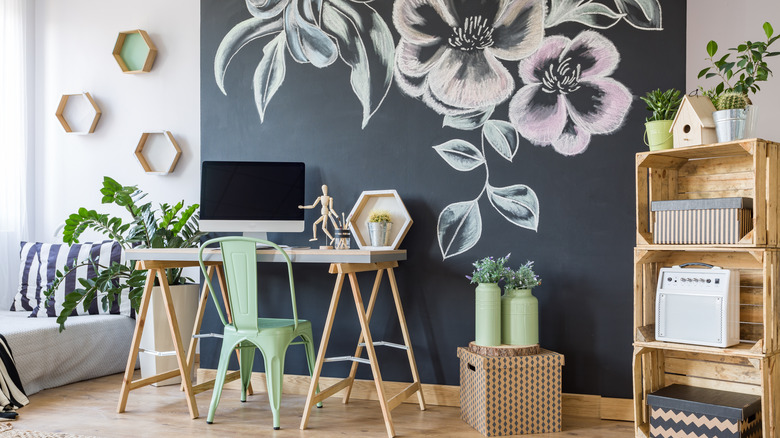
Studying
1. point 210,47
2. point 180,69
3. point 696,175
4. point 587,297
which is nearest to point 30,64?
point 180,69

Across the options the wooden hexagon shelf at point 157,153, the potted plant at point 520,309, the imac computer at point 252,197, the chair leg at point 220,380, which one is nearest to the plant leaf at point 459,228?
the potted plant at point 520,309

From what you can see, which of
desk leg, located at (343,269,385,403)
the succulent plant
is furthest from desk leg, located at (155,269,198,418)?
the succulent plant

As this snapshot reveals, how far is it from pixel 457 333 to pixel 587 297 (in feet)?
2.21

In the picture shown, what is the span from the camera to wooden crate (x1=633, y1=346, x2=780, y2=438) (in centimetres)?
244

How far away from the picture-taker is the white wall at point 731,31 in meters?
3.10

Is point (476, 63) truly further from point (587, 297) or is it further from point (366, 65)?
point (587, 297)

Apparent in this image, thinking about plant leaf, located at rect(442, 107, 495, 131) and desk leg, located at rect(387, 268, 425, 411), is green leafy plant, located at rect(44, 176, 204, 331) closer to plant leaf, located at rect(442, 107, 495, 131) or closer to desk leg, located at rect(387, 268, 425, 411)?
desk leg, located at rect(387, 268, 425, 411)

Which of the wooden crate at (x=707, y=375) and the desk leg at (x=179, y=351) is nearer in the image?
the wooden crate at (x=707, y=375)

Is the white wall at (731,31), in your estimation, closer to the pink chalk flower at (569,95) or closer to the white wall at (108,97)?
the pink chalk flower at (569,95)

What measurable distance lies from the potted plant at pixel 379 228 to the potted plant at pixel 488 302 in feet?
1.74

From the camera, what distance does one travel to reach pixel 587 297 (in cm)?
318

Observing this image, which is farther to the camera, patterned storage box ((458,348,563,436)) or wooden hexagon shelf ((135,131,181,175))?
wooden hexagon shelf ((135,131,181,175))

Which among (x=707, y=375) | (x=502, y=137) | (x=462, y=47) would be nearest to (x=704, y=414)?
(x=707, y=375)

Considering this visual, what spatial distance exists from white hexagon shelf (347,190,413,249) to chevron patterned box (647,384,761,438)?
139 centimetres
